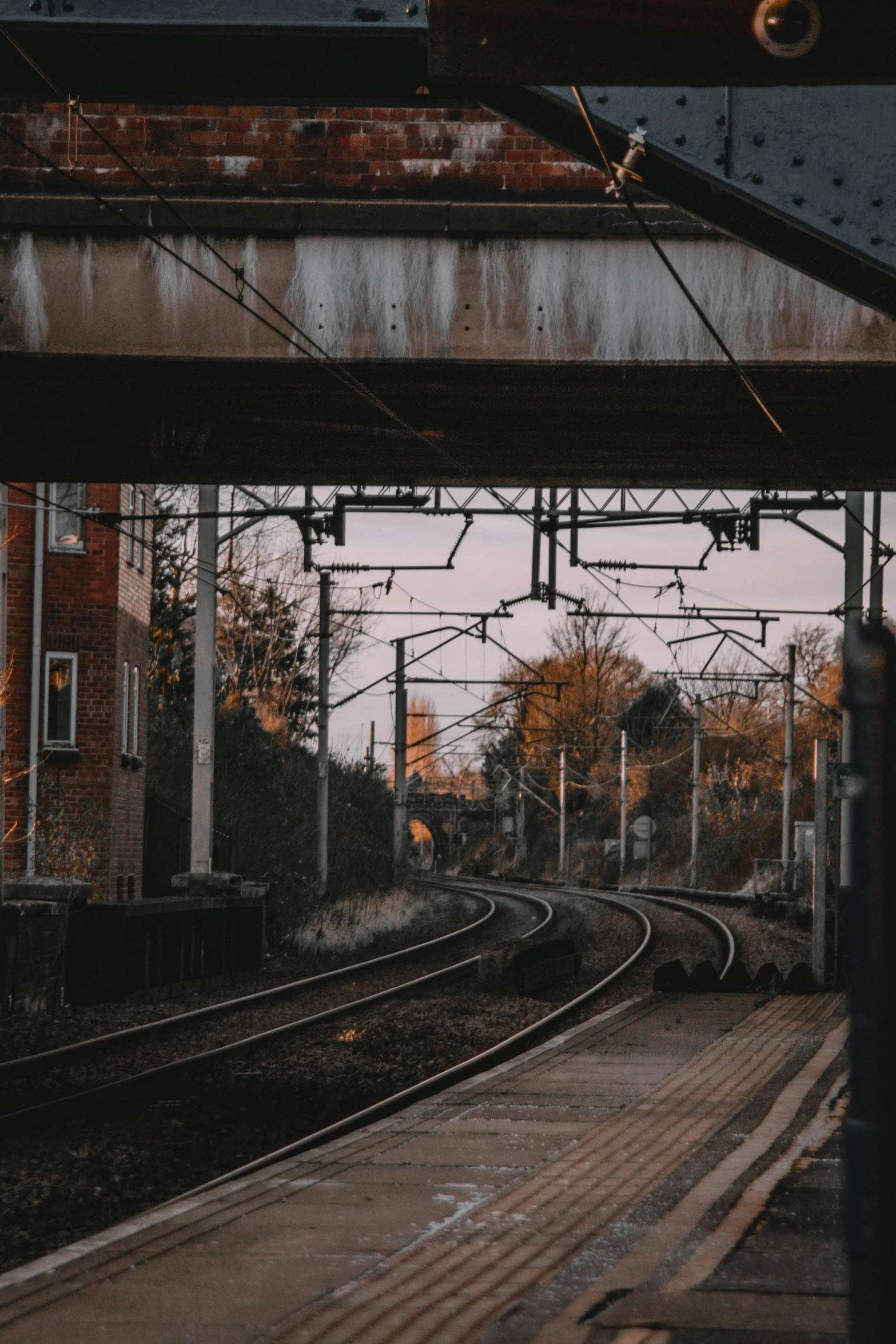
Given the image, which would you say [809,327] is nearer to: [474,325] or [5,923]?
[474,325]

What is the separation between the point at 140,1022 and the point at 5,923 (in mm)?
1613

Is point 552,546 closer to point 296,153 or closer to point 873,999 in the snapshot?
point 296,153

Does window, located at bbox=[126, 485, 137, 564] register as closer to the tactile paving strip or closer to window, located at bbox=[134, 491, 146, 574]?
window, located at bbox=[134, 491, 146, 574]

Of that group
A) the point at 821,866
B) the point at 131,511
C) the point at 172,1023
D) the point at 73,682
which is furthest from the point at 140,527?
the point at 821,866

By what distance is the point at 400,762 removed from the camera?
Result: 41.5 metres

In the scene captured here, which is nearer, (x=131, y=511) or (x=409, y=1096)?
(x=409, y=1096)

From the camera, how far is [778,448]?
1299 cm

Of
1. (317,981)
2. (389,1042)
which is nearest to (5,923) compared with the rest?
(389,1042)

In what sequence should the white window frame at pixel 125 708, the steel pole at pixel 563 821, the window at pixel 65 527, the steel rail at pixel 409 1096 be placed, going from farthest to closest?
1. the steel pole at pixel 563 821
2. the white window frame at pixel 125 708
3. the window at pixel 65 527
4. the steel rail at pixel 409 1096

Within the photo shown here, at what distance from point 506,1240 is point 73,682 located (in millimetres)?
18284

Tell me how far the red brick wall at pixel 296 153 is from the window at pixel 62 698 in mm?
13200

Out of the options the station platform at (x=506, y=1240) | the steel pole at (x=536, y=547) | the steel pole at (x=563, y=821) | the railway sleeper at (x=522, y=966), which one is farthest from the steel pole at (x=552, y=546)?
the steel pole at (x=563, y=821)

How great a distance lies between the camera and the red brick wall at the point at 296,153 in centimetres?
1027

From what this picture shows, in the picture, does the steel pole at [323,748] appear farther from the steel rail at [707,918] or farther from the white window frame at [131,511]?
the steel rail at [707,918]
